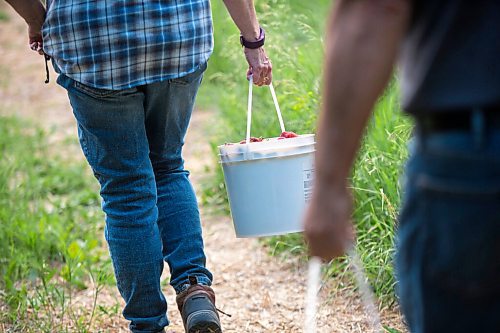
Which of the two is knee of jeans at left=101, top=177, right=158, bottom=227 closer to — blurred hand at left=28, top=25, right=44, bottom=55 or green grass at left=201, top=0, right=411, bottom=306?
blurred hand at left=28, top=25, right=44, bottom=55

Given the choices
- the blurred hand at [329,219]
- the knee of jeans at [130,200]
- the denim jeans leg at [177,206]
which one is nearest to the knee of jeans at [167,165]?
the denim jeans leg at [177,206]

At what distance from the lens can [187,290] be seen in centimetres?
288

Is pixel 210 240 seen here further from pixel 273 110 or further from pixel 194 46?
pixel 194 46

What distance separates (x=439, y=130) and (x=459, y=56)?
0.11m

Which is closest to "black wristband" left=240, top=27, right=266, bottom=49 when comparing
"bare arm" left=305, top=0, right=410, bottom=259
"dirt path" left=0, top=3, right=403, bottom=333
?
"dirt path" left=0, top=3, right=403, bottom=333

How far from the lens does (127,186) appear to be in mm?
2701

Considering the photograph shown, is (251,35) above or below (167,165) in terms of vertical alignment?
above

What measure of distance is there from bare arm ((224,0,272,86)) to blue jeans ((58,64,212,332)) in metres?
0.18

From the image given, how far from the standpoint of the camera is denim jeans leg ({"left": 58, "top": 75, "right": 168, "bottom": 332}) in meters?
2.63

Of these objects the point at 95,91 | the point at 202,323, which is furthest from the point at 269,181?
the point at 95,91

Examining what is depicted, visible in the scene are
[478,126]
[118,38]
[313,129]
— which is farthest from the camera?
[313,129]

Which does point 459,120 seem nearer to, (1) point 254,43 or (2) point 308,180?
(2) point 308,180

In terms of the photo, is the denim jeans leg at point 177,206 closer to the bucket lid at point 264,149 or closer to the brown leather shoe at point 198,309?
the brown leather shoe at point 198,309

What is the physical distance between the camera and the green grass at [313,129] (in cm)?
326
